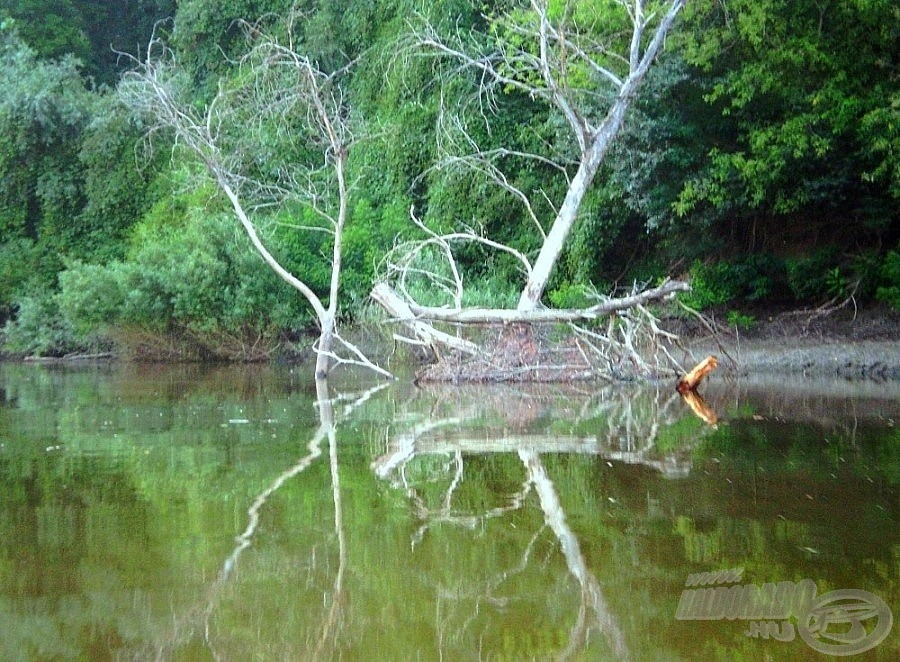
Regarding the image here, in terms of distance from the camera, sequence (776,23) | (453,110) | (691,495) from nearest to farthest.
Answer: (691,495) → (776,23) → (453,110)

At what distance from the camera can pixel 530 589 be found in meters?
4.20

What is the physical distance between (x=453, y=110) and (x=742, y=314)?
314 inches

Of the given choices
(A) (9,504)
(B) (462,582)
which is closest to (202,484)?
(A) (9,504)

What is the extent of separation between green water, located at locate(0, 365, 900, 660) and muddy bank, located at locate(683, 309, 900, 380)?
5.36m

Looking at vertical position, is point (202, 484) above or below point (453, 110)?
below

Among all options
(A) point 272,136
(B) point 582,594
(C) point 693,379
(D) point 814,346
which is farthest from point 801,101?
(B) point 582,594

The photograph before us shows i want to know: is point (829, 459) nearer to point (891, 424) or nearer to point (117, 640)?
point (891, 424)

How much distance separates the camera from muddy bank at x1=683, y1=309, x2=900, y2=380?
49.7 feet

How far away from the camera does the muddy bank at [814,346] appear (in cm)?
1514

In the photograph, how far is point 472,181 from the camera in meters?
22.9

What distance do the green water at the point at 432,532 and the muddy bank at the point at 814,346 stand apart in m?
5.36

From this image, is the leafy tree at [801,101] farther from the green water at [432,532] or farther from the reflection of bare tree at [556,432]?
the green water at [432,532]

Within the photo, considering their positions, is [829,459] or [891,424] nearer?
[829,459]

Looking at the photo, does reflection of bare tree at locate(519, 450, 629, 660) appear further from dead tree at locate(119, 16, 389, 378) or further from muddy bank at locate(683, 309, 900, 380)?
dead tree at locate(119, 16, 389, 378)
